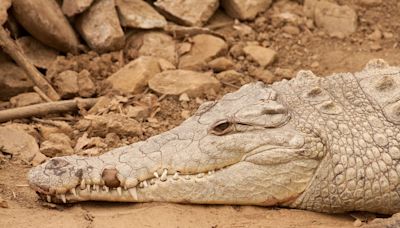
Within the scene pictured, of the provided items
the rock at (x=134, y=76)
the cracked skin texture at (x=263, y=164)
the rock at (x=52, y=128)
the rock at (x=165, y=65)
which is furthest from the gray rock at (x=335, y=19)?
the rock at (x=52, y=128)

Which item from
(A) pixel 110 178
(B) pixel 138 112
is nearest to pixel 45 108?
(B) pixel 138 112

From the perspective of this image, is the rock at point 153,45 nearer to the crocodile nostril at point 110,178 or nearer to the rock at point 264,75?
the rock at point 264,75

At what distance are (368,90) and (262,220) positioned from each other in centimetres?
109

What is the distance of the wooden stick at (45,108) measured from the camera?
5609 millimetres

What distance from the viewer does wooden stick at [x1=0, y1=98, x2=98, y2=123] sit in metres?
5.61

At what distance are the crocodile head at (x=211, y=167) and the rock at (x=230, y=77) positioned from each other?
1.94 meters

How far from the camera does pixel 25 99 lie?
19.5 ft

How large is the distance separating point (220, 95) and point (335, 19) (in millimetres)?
1682

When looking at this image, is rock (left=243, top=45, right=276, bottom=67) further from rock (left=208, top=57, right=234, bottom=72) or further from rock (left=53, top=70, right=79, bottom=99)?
rock (left=53, top=70, right=79, bottom=99)

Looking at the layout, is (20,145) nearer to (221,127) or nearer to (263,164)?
(221,127)

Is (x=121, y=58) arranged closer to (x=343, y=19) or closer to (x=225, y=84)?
(x=225, y=84)

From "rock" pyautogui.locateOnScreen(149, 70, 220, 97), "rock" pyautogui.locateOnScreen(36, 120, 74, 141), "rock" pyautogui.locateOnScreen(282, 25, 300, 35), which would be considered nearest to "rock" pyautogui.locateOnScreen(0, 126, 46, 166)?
"rock" pyautogui.locateOnScreen(36, 120, 74, 141)

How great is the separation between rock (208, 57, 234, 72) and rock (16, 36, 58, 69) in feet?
4.52

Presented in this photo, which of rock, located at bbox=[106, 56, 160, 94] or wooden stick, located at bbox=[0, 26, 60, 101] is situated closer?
wooden stick, located at bbox=[0, 26, 60, 101]
